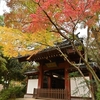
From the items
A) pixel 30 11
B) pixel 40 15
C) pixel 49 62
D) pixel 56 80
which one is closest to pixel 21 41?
pixel 30 11

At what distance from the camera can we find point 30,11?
6129 millimetres

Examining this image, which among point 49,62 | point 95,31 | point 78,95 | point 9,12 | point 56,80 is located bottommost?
point 78,95

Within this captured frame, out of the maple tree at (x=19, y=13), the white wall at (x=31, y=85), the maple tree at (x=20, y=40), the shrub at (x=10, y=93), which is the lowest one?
the shrub at (x=10, y=93)

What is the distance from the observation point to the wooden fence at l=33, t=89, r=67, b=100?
9203 millimetres

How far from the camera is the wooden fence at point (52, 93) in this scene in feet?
30.2

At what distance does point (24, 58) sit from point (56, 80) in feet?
17.4

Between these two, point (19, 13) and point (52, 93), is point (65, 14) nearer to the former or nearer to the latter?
point (19, 13)

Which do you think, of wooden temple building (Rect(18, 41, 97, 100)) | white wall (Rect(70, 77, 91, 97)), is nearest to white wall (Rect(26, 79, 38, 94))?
wooden temple building (Rect(18, 41, 97, 100))

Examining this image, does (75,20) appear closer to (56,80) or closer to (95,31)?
(95,31)

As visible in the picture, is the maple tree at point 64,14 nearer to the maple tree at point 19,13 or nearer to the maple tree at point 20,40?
the maple tree at point 19,13

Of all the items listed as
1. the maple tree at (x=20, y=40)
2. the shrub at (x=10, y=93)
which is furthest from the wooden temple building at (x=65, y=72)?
the shrub at (x=10, y=93)

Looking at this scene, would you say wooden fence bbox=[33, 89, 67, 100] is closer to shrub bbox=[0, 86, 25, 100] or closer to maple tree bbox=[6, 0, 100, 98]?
shrub bbox=[0, 86, 25, 100]

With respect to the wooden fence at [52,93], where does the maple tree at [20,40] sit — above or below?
above

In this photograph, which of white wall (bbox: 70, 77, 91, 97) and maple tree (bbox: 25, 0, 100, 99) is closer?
maple tree (bbox: 25, 0, 100, 99)
